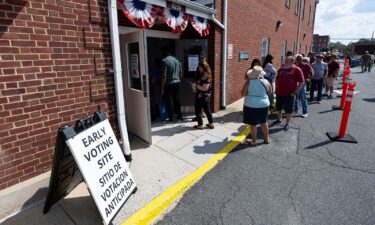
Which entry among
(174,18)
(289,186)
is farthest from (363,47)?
(289,186)

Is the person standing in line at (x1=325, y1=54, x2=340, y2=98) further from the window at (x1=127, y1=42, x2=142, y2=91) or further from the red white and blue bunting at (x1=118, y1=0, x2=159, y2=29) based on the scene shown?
the window at (x1=127, y1=42, x2=142, y2=91)

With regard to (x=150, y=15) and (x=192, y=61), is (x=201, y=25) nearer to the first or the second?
(x=192, y=61)

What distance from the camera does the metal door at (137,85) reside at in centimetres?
395

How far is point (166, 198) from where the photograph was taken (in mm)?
2973

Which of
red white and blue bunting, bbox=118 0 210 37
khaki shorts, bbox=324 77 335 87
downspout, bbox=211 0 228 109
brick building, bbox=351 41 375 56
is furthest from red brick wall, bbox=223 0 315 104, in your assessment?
brick building, bbox=351 41 375 56

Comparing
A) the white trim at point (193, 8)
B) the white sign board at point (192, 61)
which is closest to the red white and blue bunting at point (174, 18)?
the white trim at point (193, 8)

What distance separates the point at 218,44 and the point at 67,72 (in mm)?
4350

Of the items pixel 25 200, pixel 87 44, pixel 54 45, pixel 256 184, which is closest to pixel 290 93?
pixel 256 184

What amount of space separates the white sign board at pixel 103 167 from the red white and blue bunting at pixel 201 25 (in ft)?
12.0

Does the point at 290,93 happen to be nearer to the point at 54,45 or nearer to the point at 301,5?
the point at 54,45

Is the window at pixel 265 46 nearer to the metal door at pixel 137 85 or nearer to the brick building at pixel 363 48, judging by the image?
the metal door at pixel 137 85

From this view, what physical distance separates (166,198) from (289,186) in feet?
5.69

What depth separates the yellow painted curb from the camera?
2627 millimetres

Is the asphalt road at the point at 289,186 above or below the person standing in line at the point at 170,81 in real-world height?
below
